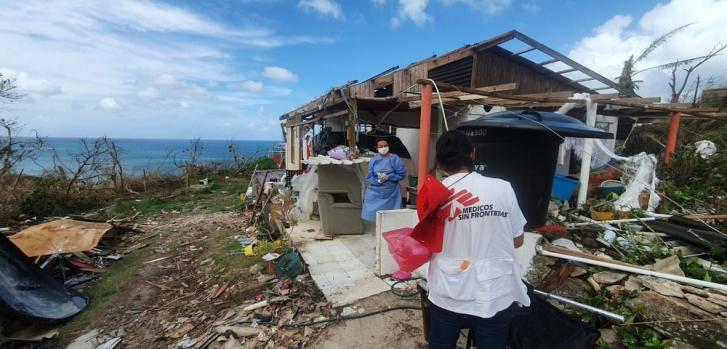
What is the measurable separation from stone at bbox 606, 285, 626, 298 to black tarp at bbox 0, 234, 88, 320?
20.4 feet

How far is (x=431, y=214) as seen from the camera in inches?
60.9

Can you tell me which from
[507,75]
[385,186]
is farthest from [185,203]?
[507,75]

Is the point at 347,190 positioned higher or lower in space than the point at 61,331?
higher

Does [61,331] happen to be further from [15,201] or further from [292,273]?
[15,201]

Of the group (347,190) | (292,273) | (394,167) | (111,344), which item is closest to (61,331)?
(111,344)

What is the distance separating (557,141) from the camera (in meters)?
3.17

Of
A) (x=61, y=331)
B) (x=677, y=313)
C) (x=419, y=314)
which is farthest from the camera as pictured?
(x=61, y=331)

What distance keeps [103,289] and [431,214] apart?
5738mm

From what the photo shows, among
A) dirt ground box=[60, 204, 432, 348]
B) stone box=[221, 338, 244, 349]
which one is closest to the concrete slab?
dirt ground box=[60, 204, 432, 348]

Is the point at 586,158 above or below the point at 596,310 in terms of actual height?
above

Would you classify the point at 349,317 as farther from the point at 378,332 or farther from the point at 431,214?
the point at 431,214

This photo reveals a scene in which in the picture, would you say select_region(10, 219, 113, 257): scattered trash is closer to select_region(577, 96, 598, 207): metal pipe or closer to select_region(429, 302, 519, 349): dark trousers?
select_region(429, 302, 519, 349): dark trousers

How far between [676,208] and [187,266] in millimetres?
8128

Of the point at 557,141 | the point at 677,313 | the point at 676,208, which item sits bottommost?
the point at 677,313
